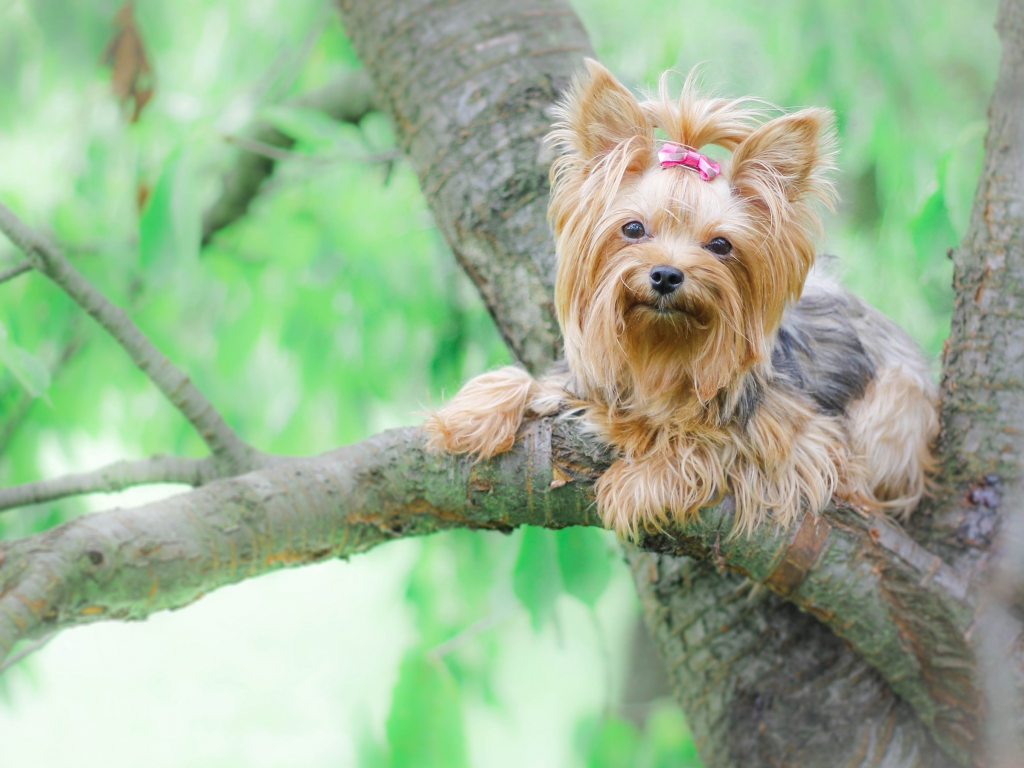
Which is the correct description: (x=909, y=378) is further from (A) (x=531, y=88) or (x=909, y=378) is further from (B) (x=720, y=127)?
(A) (x=531, y=88)

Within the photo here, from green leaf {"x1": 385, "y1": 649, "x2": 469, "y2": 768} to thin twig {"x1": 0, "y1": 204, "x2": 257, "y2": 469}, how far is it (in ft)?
3.89

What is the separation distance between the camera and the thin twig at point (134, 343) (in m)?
3.22

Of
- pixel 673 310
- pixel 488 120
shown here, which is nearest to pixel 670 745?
pixel 673 310

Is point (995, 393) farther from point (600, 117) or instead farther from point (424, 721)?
point (424, 721)

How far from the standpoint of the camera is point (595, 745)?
4.75 metres

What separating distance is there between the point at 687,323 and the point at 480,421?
2.52 ft

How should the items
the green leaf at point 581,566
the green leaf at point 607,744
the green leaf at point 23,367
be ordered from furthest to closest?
the green leaf at point 607,744 < the green leaf at point 581,566 < the green leaf at point 23,367

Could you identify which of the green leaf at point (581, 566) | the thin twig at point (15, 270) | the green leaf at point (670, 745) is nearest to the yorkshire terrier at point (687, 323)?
the green leaf at point (581, 566)

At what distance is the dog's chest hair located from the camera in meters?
3.41

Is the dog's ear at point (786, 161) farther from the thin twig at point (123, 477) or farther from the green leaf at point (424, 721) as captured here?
the green leaf at point (424, 721)

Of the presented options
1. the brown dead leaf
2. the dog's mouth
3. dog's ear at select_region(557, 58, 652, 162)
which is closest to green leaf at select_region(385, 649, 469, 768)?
the dog's mouth

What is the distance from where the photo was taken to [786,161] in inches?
123

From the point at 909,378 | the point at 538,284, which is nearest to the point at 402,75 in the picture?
the point at 538,284

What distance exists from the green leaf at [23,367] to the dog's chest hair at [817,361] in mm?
2220
